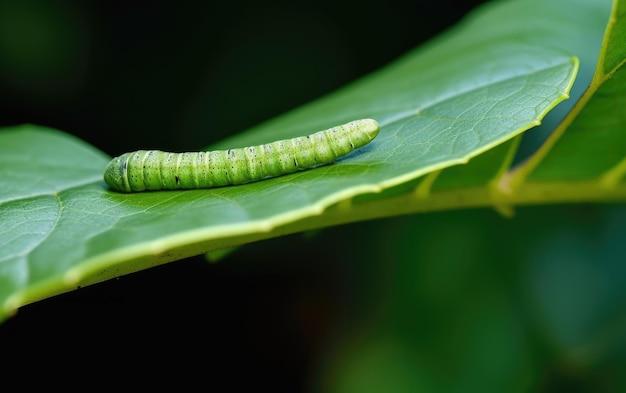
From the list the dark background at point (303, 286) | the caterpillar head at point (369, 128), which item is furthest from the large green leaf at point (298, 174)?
the dark background at point (303, 286)

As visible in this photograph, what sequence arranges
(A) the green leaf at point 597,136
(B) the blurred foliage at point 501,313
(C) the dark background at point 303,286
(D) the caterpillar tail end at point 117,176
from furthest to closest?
(C) the dark background at point 303,286
(B) the blurred foliage at point 501,313
(D) the caterpillar tail end at point 117,176
(A) the green leaf at point 597,136

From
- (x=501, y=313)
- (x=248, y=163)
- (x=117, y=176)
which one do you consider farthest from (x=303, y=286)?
(x=248, y=163)

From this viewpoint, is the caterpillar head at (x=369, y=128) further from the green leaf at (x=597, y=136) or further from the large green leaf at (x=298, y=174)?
the green leaf at (x=597, y=136)

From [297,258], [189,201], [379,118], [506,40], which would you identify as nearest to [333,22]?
[297,258]

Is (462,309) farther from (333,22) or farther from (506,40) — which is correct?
(333,22)

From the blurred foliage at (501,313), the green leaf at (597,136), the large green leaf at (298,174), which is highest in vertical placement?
the large green leaf at (298,174)

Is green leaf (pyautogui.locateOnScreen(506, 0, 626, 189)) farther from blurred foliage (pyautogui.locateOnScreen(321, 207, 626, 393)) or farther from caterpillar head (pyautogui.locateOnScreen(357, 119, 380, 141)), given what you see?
blurred foliage (pyautogui.locateOnScreen(321, 207, 626, 393))

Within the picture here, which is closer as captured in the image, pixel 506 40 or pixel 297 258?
pixel 506 40
